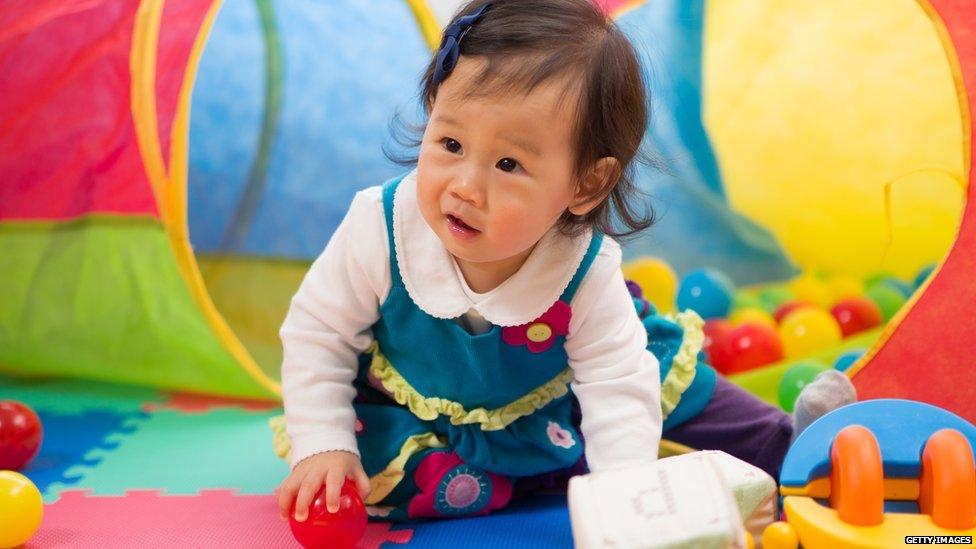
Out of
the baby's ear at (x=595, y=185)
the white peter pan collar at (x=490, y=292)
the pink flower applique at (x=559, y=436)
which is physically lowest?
the pink flower applique at (x=559, y=436)

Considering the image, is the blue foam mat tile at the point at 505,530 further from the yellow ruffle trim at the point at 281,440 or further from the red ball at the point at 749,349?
the red ball at the point at 749,349

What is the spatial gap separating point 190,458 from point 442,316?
51cm

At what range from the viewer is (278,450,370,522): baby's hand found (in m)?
1.12

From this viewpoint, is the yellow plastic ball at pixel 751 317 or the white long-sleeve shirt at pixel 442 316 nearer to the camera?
the white long-sleeve shirt at pixel 442 316

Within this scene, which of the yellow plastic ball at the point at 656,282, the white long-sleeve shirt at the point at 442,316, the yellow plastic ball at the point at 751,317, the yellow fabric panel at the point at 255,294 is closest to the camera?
the white long-sleeve shirt at the point at 442,316

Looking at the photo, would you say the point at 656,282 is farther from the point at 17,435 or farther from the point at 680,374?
the point at 17,435

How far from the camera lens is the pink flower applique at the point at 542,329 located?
121 centimetres

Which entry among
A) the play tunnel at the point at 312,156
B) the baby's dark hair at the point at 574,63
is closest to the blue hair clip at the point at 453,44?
the baby's dark hair at the point at 574,63

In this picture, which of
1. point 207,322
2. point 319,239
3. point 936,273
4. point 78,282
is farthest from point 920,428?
point 78,282

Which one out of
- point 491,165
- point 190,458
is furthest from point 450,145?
point 190,458

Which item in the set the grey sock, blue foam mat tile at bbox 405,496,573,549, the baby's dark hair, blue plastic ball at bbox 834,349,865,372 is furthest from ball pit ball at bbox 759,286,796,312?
the baby's dark hair

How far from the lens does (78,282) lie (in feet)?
5.77

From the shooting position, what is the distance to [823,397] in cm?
125

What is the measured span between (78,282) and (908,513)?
1314 millimetres
